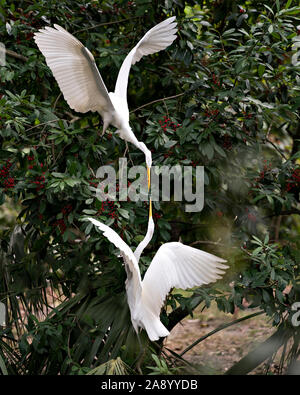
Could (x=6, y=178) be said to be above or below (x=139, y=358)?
above

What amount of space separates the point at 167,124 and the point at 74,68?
1.79 ft

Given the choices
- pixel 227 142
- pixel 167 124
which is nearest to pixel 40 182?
pixel 167 124

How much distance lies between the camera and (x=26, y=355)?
219cm

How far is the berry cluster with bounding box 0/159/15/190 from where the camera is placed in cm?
205

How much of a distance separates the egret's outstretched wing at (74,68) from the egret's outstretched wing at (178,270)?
1.62 feet

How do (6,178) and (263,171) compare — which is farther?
(263,171)

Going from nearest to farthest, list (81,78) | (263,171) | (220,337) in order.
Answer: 1. (81,78)
2. (263,171)
3. (220,337)

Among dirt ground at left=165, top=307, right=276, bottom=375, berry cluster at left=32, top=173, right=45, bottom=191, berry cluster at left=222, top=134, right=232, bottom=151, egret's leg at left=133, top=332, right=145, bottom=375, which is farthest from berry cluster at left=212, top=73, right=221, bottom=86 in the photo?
dirt ground at left=165, top=307, right=276, bottom=375

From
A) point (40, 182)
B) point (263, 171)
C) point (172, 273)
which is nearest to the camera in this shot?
point (172, 273)

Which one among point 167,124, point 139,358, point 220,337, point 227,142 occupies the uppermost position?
point 167,124

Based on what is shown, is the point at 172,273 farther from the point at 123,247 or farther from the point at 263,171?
the point at 263,171

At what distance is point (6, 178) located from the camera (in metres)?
2.07

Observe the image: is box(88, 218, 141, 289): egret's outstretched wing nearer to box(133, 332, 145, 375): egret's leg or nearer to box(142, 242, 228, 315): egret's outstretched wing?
box(142, 242, 228, 315): egret's outstretched wing

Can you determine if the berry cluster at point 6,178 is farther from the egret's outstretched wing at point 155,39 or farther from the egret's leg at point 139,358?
the egret's leg at point 139,358
